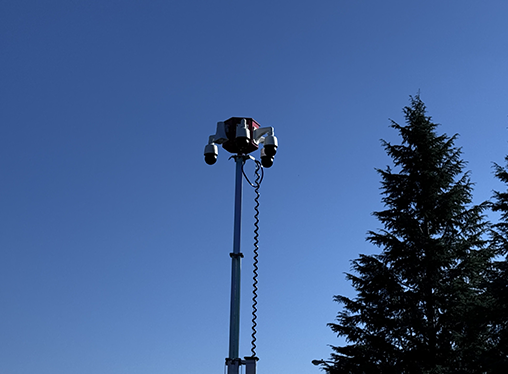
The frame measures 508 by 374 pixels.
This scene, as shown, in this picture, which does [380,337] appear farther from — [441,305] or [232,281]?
[232,281]

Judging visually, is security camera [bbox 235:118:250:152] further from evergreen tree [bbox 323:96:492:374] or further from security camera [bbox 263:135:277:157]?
evergreen tree [bbox 323:96:492:374]

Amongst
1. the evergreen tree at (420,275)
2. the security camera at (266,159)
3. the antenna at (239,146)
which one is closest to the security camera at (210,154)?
the antenna at (239,146)

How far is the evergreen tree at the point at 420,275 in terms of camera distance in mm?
15664

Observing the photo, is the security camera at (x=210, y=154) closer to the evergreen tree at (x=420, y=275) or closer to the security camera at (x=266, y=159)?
the security camera at (x=266, y=159)

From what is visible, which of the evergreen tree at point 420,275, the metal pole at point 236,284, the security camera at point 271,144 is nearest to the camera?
the metal pole at point 236,284

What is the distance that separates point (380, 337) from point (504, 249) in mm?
4056

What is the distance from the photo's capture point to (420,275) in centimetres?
1697

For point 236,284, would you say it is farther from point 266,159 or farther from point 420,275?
point 420,275

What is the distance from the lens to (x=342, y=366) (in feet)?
53.3

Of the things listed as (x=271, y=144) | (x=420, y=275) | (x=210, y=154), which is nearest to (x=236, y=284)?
(x=210, y=154)

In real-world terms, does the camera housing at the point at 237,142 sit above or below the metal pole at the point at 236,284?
above

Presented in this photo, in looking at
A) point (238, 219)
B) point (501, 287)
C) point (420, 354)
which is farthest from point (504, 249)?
point (238, 219)

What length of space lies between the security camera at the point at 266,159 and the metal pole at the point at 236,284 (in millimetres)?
223

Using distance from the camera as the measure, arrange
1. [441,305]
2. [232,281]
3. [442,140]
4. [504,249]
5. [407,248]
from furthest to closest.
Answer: [442,140] < [407,248] < [441,305] < [504,249] < [232,281]
